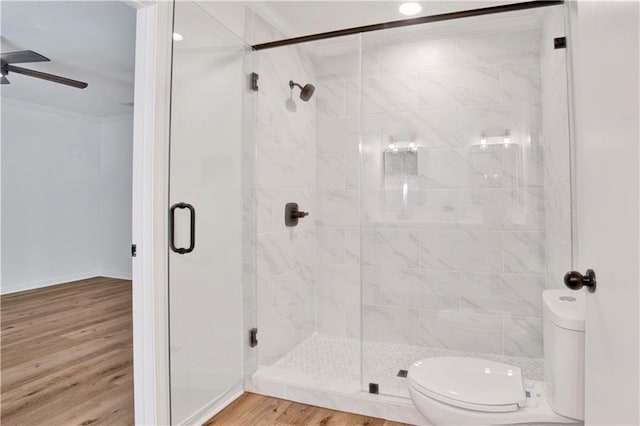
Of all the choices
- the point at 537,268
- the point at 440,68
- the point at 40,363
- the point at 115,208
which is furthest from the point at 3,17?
the point at 537,268

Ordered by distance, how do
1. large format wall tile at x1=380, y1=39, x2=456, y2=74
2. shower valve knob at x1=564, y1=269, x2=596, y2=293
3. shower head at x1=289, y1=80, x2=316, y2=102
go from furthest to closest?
shower head at x1=289, y1=80, x2=316, y2=102 < large format wall tile at x1=380, y1=39, x2=456, y2=74 < shower valve knob at x1=564, y1=269, x2=596, y2=293

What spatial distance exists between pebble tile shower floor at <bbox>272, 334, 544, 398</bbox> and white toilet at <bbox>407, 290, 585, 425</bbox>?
266 mm

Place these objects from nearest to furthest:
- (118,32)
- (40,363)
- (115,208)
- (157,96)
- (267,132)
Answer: (157,96) → (267,132) → (40,363) → (118,32) → (115,208)

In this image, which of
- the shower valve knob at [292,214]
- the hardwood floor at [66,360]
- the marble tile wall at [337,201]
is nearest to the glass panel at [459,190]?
the marble tile wall at [337,201]

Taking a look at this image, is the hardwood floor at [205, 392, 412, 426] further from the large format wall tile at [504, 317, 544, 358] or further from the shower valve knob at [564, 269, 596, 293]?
the shower valve knob at [564, 269, 596, 293]

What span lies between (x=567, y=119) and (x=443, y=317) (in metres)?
1.33

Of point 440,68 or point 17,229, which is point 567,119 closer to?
point 440,68

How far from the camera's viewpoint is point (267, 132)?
260cm

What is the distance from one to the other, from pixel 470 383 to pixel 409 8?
7.15 ft

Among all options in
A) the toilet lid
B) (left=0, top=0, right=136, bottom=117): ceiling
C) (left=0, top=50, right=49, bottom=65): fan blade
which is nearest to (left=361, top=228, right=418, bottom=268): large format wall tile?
the toilet lid

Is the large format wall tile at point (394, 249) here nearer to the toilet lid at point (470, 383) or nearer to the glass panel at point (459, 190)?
the glass panel at point (459, 190)

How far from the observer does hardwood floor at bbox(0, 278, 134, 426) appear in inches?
85.3

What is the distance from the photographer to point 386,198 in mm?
2723

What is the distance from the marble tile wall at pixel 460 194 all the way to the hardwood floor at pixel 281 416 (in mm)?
630
